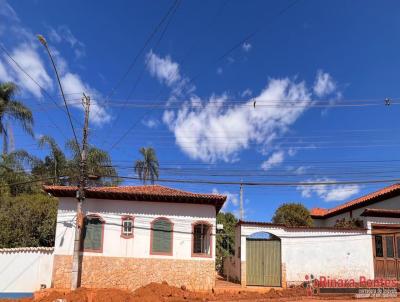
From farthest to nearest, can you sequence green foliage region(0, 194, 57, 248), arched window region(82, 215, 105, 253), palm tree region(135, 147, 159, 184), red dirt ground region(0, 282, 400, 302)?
palm tree region(135, 147, 159, 184), green foliage region(0, 194, 57, 248), arched window region(82, 215, 105, 253), red dirt ground region(0, 282, 400, 302)

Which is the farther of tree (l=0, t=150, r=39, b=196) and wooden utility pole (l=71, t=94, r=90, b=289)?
tree (l=0, t=150, r=39, b=196)

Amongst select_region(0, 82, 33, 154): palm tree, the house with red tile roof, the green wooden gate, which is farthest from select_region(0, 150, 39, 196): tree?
the house with red tile roof

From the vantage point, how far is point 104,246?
746 inches

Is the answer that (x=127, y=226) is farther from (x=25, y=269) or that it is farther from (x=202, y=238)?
(x=25, y=269)

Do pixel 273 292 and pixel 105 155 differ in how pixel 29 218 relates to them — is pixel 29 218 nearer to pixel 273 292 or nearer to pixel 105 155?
pixel 105 155

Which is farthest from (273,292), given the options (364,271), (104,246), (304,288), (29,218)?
(29,218)

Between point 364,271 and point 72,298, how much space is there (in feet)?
46.4

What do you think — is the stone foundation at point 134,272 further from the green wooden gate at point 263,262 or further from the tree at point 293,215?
the tree at point 293,215

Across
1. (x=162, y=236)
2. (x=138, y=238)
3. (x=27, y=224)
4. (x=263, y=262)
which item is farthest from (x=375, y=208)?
(x=27, y=224)

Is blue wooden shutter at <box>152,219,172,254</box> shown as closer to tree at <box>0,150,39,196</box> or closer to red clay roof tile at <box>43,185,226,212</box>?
red clay roof tile at <box>43,185,226,212</box>

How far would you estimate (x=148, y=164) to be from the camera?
40656 mm

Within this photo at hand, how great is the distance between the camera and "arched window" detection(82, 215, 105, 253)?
1886 centimetres

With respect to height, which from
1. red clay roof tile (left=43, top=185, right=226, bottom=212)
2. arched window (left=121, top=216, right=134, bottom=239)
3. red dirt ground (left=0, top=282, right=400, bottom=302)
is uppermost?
red clay roof tile (left=43, top=185, right=226, bottom=212)

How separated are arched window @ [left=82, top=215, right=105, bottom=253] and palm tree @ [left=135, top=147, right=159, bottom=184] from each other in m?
20.9
